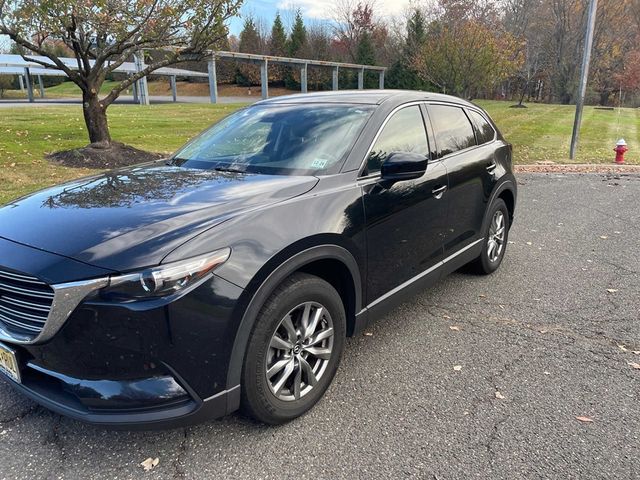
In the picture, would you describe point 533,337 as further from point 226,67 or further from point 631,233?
point 226,67

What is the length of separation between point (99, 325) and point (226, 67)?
5972 centimetres

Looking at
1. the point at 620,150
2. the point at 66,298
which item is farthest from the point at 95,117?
the point at 620,150

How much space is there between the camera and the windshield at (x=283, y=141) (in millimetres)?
3146

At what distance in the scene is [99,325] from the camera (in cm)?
202

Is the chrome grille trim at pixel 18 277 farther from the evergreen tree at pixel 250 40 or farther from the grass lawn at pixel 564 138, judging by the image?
the evergreen tree at pixel 250 40

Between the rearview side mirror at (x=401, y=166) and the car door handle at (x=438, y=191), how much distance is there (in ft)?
1.73

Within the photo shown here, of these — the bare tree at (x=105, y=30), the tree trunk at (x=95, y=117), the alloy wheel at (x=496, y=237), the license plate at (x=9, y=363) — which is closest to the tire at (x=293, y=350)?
the license plate at (x=9, y=363)

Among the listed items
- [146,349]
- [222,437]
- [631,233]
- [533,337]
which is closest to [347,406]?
[222,437]

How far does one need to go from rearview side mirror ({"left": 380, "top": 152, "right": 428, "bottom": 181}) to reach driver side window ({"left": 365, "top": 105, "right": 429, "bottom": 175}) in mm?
110

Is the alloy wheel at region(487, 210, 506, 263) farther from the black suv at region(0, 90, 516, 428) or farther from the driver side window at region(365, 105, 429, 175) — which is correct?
the driver side window at region(365, 105, 429, 175)

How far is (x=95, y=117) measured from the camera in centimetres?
1082

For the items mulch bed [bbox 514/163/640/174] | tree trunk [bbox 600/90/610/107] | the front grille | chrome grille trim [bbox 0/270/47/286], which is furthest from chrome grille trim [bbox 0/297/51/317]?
tree trunk [bbox 600/90/610/107]

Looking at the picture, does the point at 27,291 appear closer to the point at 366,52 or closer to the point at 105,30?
the point at 105,30

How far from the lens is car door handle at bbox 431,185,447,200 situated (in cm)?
360
